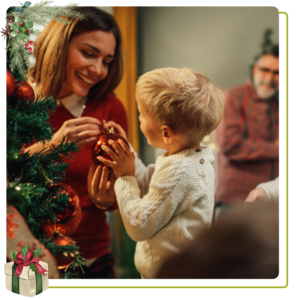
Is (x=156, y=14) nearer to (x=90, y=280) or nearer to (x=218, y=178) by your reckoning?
(x=218, y=178)

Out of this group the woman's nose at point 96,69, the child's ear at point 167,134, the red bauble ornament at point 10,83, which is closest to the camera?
the red bauble ornament at point 10,83

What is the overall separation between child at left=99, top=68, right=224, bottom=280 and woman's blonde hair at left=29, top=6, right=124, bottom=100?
8.3 inches

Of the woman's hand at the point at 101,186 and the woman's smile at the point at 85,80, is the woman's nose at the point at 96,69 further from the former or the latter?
the woman's hand at the point at 101,186

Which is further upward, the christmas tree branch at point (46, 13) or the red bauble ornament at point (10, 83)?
the christmas tree branch at point (46, 13)

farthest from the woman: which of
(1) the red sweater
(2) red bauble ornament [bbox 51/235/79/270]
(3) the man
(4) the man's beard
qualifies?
(4) the man's beard

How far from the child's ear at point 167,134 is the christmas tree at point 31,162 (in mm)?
304

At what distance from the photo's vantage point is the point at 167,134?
1.07 meters

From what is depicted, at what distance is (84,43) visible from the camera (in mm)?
1138

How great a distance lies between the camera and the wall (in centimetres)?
115

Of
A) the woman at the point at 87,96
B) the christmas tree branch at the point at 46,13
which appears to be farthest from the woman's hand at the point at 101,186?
the christmas tree branch at the point at 46,13

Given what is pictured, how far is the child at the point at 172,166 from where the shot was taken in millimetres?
1029

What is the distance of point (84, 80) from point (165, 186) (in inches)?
19.5

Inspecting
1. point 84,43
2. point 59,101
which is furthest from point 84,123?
point 84,43

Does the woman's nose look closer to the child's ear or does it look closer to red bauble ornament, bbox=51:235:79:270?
the child's ear
